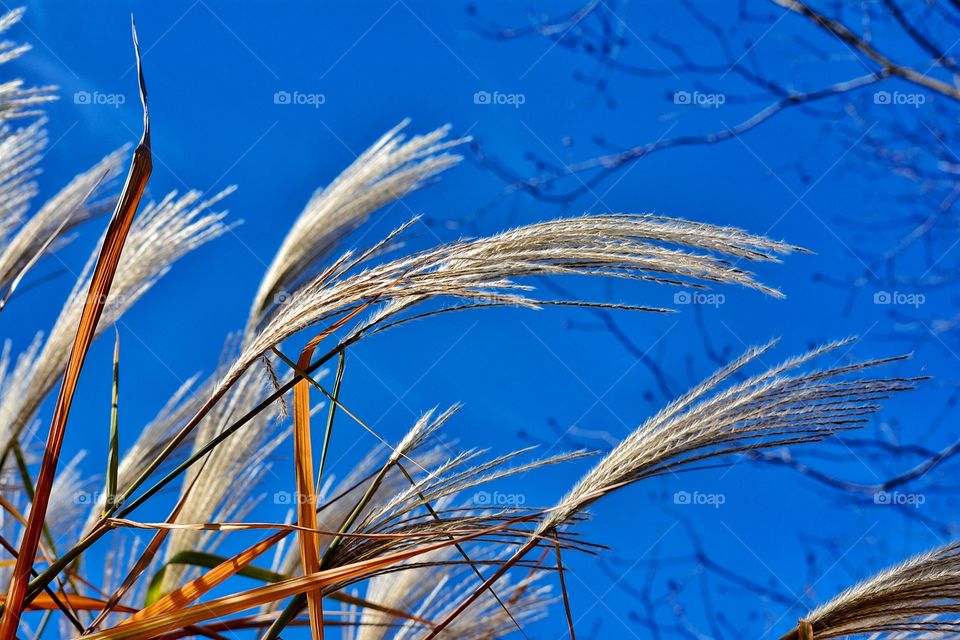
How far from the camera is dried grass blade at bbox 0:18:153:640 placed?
0.79 m

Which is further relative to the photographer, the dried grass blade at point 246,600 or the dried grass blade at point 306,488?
the dried grass blade at point 306,488

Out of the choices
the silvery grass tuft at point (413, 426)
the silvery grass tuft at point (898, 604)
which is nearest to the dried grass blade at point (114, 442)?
the silvery grass tuft at point (413, 426)

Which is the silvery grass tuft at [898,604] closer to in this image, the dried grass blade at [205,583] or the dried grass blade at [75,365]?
the dried grass blade at [205,583]

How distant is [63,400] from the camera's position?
2.67 feet

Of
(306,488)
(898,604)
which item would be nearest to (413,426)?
(306,488)

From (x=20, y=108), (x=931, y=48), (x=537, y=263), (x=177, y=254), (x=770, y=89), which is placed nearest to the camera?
(x=537, y=263)

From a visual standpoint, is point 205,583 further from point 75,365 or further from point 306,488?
point 75,365

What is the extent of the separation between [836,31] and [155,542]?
8.48 ft

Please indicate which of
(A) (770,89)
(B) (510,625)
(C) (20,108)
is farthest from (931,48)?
(C) (20,108)

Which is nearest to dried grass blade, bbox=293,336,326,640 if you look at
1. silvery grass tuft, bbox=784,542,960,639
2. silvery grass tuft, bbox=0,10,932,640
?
silvery grass tuft, bbox=0,10,932,640

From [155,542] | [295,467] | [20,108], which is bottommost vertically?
[155,542]

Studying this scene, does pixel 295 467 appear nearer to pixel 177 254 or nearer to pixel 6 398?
pixel 177 254

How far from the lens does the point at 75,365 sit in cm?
82

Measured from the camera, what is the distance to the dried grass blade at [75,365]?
2.60 feet
